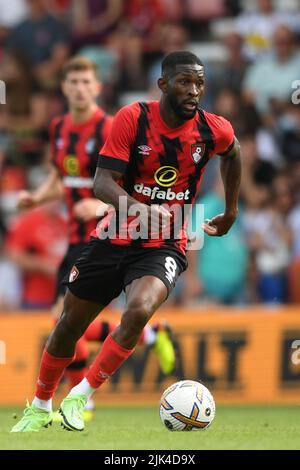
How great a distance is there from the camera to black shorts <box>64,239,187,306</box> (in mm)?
7762

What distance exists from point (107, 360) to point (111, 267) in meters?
0.61

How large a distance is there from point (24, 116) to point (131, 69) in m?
1.52

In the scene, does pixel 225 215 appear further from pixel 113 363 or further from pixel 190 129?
pixel 113 363

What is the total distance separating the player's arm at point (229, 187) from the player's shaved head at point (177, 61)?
69 cm

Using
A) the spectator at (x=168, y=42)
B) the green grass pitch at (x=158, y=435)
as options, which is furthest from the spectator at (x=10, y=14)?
the green grass pitch at (x=158, y=435)

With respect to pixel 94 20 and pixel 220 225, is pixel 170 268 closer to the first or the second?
pixel 220 225

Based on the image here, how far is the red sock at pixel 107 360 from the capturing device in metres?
7.62

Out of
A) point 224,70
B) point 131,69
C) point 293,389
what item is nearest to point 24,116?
point 131,69

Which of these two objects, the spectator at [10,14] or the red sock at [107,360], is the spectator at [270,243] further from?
the red sock at [107,360]

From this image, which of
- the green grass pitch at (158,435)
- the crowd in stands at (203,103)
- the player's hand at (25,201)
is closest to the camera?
the green grass pitch at (158,435)

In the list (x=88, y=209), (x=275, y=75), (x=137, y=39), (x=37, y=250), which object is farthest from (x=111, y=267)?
(x=137, y=39)

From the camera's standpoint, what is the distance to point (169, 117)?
25.5 feet

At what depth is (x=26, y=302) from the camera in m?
13.0

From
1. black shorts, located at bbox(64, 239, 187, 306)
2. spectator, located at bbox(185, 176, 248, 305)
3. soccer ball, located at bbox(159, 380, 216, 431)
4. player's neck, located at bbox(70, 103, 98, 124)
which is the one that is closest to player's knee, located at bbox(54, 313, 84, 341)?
black shorts, located at bbox(64, 239, 187, 306)
